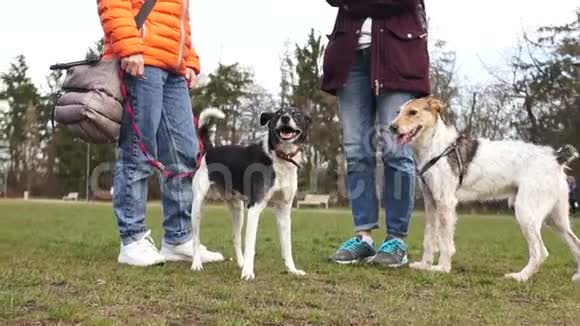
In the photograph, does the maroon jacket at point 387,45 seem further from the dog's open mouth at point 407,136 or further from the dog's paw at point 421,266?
the dog's paw at point 421,266

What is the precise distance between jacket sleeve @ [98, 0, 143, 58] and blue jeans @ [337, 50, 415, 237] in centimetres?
203

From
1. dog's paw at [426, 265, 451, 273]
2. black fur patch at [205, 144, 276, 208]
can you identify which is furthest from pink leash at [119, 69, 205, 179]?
dog's paw at [426, 265, 451, 273]

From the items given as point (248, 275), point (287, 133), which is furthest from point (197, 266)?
point (287, 133)

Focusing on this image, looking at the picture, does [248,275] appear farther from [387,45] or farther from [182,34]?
[387,45]

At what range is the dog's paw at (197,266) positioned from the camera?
545 cm

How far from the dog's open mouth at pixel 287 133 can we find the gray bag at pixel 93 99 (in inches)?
53.2

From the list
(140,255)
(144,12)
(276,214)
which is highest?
(144,12)

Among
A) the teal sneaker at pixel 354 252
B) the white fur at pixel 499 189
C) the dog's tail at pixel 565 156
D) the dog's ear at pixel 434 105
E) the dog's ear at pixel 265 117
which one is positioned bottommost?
the teal sneaker at pixel 354 252

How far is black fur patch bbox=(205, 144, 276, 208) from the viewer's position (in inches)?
216

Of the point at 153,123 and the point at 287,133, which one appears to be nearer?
the point at 287,133

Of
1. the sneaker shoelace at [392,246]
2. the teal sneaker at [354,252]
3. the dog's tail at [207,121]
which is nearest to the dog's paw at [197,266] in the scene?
the teal sneaker at [354,252]

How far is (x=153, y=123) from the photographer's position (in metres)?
5.69

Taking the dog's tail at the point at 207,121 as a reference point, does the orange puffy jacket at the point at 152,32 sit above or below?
above

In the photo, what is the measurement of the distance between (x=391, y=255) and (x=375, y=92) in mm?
1484
